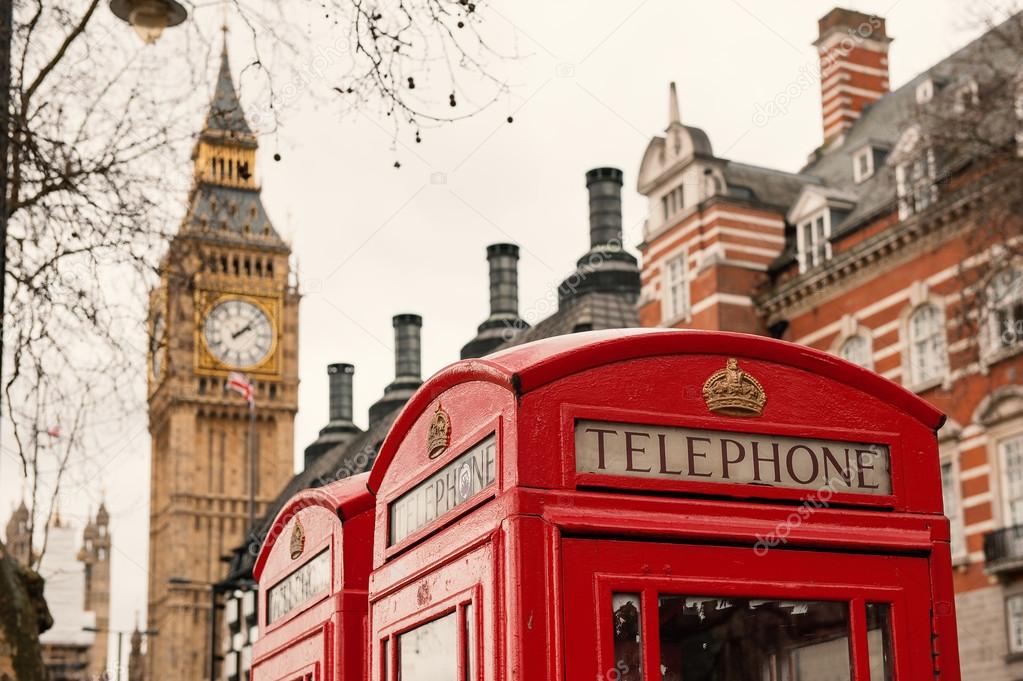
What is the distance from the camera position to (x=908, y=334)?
25188 mm

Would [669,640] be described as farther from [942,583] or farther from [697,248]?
[697,248]

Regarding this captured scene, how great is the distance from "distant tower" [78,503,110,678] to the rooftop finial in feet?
298

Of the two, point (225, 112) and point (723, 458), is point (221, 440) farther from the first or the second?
point (723, 458)

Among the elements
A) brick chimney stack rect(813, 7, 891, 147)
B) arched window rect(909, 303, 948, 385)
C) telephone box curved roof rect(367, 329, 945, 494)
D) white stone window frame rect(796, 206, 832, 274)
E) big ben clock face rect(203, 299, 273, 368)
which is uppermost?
big ben clock face rect(203, 299, 273, 368)

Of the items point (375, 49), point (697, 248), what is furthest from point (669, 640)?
point (697, 248)

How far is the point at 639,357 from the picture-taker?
4395mm

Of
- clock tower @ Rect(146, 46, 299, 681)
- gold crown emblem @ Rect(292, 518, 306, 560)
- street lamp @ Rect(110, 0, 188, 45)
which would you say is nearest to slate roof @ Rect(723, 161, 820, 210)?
street lamp @ Rect(110, 0, 188, 45)

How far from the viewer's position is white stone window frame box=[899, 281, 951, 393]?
24.2m

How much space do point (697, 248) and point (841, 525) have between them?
24.4m

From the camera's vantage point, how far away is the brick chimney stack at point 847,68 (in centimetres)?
3127

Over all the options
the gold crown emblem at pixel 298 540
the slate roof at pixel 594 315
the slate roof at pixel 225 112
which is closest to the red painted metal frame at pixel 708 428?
the gold crown emblem at pixel 298 540

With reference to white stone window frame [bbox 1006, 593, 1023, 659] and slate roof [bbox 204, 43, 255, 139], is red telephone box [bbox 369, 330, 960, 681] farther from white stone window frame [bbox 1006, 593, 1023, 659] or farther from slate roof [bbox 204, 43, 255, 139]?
white stone window frame [bbox 1006, 593, 1023, 659]

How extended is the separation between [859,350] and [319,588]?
2121 cm

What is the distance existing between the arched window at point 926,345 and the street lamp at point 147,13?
1900cm
